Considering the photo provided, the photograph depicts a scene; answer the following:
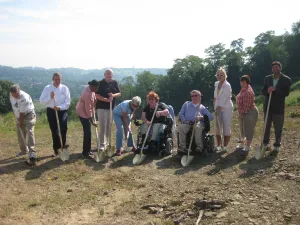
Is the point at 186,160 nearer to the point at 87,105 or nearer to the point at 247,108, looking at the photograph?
the point at 247,108

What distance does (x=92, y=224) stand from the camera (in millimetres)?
4629

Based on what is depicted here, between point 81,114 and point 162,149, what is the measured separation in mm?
2215

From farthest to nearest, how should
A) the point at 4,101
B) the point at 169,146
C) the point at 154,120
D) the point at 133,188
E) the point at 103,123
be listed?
1. the point at 4,101
2. the point at 103,123
3. the point at 154,120
4. the point at 169,146
5. the point at 133,188

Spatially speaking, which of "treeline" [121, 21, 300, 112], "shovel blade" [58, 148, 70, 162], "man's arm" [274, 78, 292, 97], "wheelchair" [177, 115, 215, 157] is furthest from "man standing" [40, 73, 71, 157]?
"treeline" [121, 21, 300, 112]

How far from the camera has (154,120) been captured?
25.7ft

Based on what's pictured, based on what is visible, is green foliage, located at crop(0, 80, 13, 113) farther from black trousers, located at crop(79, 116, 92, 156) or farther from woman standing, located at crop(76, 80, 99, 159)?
woman standing, located at crop(76, 80, 99, 159)

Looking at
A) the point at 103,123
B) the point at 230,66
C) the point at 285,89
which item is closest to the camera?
the point at 285,89

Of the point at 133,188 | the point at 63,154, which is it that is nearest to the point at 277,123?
the point at 133,188

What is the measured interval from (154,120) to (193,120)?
1056 millimetres

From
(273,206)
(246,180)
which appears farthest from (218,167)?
(273,206)

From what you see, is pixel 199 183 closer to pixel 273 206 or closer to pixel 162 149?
pixel 273 206

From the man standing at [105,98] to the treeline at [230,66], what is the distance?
37319mm

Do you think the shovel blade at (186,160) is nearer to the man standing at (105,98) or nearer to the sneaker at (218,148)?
the sneaker at (218,148)

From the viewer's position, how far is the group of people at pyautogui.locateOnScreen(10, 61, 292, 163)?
23.2 ft
